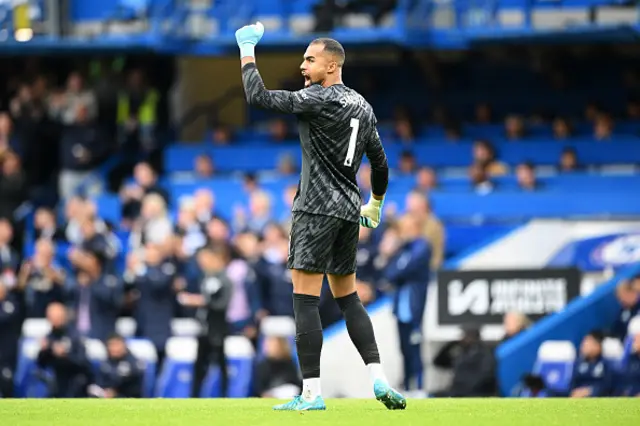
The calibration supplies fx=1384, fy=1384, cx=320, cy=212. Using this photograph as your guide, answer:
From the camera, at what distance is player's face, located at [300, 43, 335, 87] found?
7805 mm

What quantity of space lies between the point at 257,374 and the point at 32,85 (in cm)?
773

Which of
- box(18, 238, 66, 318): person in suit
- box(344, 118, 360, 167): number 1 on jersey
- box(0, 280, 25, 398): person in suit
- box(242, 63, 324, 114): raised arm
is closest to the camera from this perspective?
box(242, 63, 324, 114): raised arm

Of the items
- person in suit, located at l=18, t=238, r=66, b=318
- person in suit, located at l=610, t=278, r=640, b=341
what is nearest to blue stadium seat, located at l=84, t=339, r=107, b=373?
person in suit, located at l=18, t=238, r=66, b=318

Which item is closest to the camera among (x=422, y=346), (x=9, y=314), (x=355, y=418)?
(x=355, y=418)

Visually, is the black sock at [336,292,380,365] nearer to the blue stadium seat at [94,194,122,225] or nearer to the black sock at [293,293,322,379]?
the black sock at [293,293,322,379]

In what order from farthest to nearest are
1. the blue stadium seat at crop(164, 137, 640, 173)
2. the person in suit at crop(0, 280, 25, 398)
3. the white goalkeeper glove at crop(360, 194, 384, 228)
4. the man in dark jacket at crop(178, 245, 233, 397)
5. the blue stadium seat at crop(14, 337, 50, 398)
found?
the blue stadium seat at crop(164, 137, 640, 173)
the person in suit at crop(0, 280, 25, 398)
the blue stadium seat at crop(14, 337, 50, 398)
the man in dark jacket at crop(178, 245, 233, 397)
the white goalkeeper glove at crop(360, 194, 384, 228)

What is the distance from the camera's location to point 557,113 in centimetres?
1886

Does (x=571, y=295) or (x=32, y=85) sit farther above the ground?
(x=32, y=85)

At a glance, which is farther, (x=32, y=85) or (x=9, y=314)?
(x=32, y=85)

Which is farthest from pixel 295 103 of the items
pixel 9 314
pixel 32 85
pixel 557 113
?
pixel 32 85

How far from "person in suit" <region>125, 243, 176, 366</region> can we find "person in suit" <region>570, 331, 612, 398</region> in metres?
4.51

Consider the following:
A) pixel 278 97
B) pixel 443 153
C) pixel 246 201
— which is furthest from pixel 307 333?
pixel 443 153

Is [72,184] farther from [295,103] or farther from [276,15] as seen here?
[295,103]

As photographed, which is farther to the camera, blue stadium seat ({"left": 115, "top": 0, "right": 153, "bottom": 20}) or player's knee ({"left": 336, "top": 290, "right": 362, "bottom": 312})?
blue stadium seat ({"left": 115, "top": 0, "right": 153, "bottom": 20})
